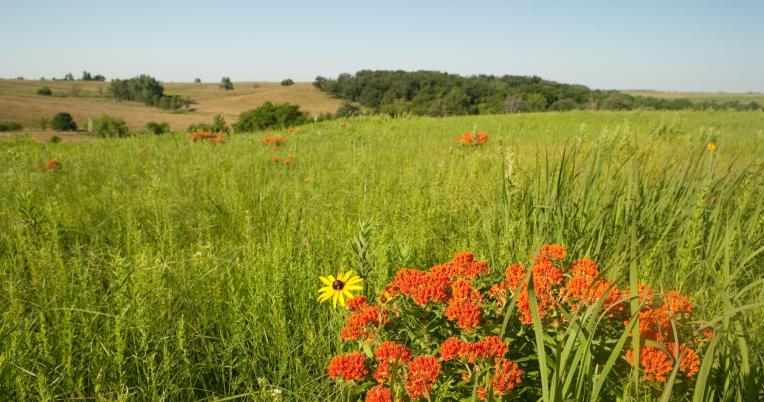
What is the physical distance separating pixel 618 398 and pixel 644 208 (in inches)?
67.5

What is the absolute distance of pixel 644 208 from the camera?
252 centimetres

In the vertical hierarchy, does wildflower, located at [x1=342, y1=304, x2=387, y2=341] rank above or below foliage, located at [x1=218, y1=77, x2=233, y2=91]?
below

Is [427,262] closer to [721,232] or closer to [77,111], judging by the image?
[721,232]

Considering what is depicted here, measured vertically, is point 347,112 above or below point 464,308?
above

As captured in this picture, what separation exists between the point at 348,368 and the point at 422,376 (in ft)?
0.79


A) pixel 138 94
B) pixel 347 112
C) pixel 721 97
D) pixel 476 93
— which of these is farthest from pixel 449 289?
pixel 721 97

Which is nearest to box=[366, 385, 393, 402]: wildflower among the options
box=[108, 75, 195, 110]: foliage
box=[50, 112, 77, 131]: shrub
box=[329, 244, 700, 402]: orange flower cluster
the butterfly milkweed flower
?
box=[329, 244, 700, 402]: orange flower cluster

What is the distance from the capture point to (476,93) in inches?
1629

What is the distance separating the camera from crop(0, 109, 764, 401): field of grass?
1.51 meters

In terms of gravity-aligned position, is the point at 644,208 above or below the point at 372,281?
above

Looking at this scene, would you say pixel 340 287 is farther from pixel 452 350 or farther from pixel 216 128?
pixel 216 128

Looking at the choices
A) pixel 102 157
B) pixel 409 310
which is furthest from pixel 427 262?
pixel 102 157

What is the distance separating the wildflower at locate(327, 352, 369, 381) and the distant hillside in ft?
110

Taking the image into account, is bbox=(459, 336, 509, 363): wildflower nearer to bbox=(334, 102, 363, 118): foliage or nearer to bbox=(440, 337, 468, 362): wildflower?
bbox=(440, 337, 468, 362): wildflower
